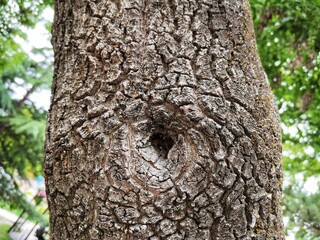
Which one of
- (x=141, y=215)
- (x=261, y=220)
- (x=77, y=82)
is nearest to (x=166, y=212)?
(x=141, y=215)

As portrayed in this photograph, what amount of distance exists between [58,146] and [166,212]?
0.51 m

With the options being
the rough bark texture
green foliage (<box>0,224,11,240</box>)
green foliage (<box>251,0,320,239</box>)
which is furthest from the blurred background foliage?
the rough bark texture

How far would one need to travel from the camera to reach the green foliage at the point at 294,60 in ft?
14.8

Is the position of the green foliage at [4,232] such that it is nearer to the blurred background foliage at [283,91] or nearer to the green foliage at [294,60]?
the blurred background foliage at [283,91]

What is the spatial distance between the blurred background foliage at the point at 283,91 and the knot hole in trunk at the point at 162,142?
2837mm

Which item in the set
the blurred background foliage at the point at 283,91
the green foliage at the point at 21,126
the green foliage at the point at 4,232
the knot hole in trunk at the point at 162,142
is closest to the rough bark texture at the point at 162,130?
the knot hole in trunk at the point at 162,142

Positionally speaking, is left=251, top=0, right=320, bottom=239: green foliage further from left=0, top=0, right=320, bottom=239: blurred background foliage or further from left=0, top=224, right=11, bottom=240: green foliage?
left=0, top=224, right=11, bottom=240: green foliage

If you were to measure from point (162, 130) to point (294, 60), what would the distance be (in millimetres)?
3921

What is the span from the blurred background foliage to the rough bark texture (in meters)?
2.58

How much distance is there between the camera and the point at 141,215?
171cm

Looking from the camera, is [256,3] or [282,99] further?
[282,99]

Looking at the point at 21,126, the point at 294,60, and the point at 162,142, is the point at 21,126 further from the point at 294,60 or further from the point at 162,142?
the point at 162,142

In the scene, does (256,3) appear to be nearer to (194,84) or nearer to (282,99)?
(282,99)

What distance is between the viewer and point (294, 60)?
538 cm
